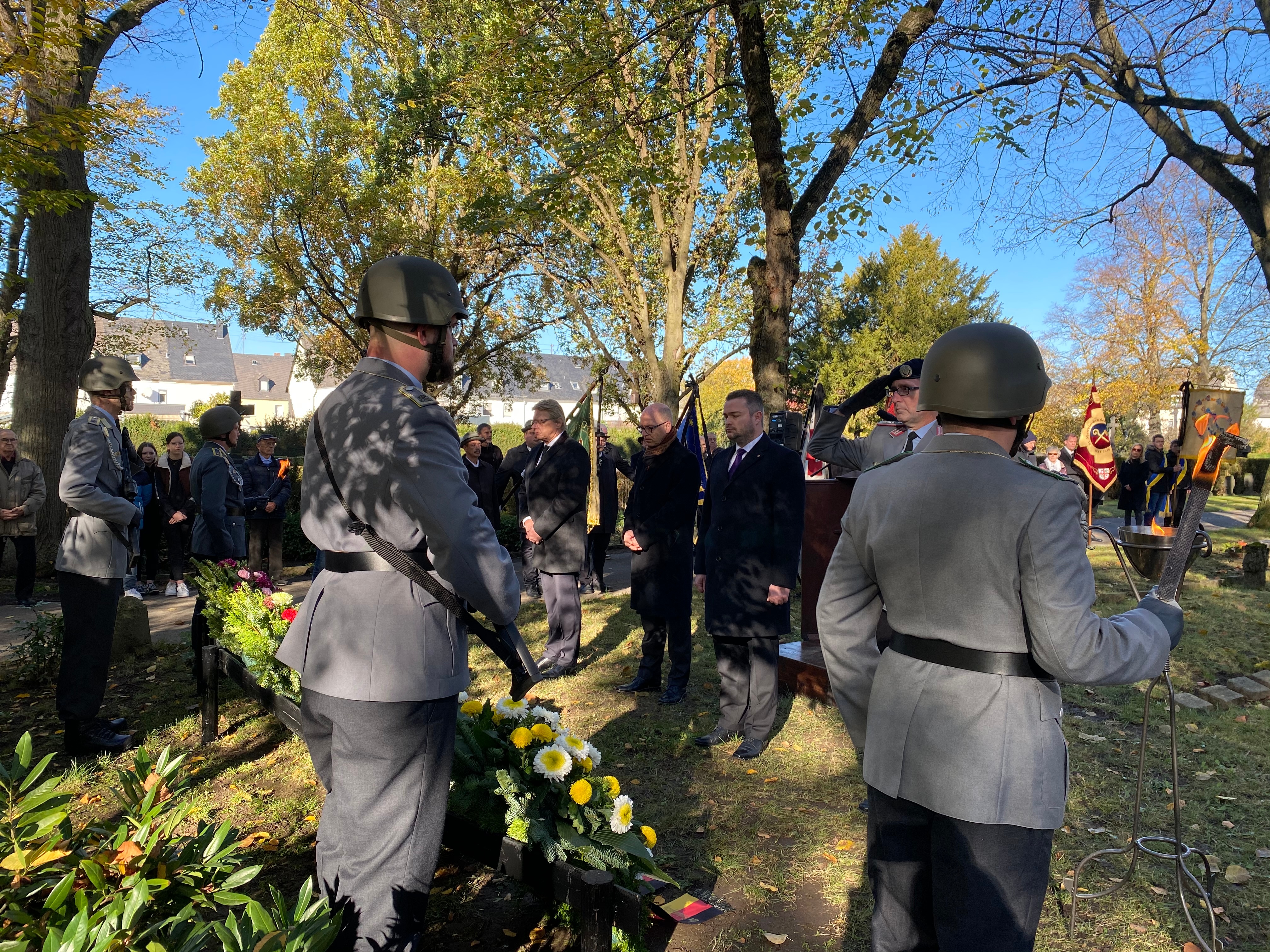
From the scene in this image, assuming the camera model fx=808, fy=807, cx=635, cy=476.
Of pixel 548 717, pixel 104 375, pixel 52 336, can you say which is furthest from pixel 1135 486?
pixel 52 336

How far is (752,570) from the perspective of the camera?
5289 millimetres

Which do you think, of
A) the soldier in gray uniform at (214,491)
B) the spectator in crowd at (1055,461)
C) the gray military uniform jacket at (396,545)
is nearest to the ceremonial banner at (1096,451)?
the spectator in crowd at (1055,461)

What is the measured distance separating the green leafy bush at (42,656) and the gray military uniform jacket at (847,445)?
6021 millimetres

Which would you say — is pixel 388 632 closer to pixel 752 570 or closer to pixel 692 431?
pixel 752 570

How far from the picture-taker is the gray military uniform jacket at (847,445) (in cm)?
534

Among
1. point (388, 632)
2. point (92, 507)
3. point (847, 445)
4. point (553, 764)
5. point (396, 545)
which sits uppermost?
point (847, 445)

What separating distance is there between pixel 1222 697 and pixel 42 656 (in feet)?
30.5

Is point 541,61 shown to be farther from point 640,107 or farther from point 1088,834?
point 1088,834

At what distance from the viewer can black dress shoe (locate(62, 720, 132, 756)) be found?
4883 mm

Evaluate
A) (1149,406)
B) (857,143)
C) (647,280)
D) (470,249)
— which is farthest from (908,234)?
(857,143)

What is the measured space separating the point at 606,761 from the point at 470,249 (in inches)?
611

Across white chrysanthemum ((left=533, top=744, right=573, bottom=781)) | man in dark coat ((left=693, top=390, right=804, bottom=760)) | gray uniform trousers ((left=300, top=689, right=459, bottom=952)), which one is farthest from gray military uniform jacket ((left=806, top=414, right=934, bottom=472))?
gray uniform trousers ((left=300, top=689, right=459, bottom=952))

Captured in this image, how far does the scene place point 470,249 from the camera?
18.5m

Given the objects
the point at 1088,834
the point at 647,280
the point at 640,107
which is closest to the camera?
the point at 1088,834
